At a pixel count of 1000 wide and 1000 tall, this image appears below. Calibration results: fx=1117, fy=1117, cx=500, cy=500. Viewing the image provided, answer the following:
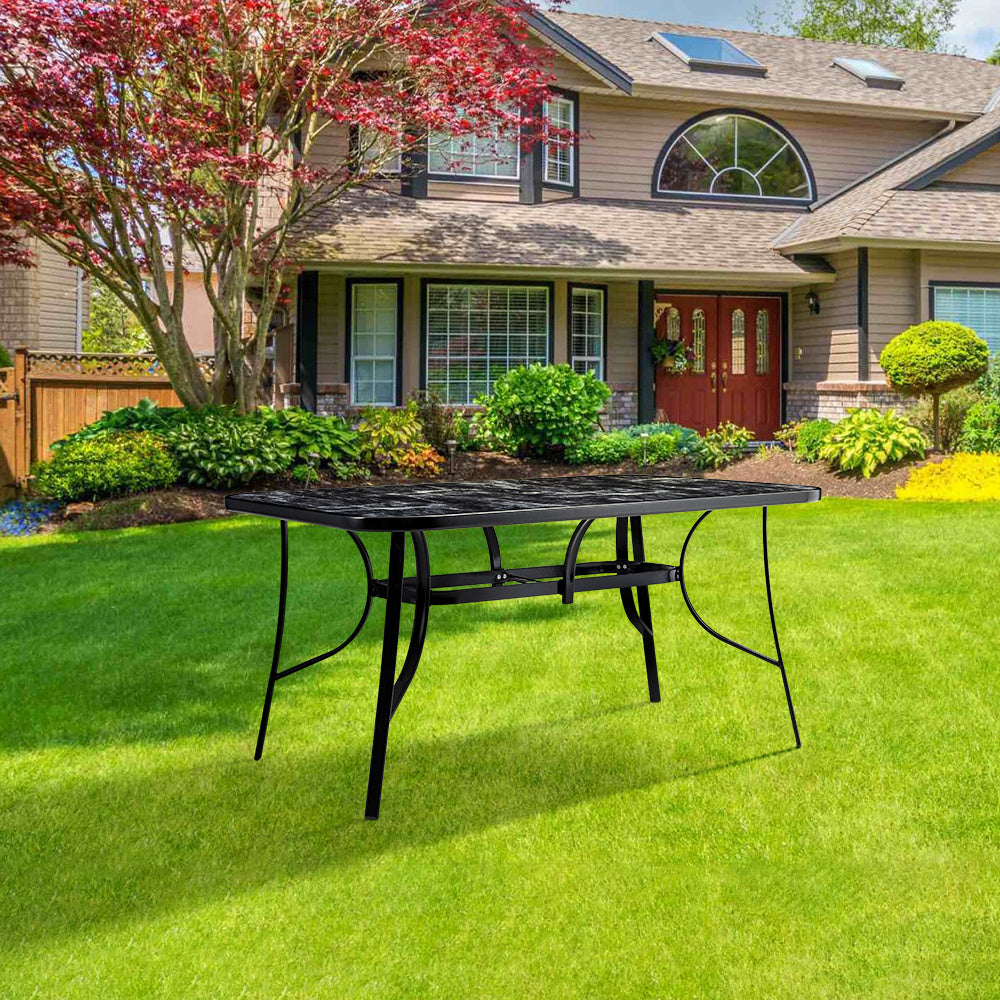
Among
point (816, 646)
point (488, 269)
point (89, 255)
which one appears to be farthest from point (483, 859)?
point (488, 269)

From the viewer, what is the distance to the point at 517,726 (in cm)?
470

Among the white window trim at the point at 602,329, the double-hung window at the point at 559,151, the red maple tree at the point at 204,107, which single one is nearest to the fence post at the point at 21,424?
the red maple tree at the point at 204,107

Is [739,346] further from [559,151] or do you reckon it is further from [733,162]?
[559,151]

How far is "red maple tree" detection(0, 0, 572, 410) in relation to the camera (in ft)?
37.8

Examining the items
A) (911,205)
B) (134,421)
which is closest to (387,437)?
(134,421)

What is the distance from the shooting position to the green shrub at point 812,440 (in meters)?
14.6

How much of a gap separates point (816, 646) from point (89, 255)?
10.7 meters

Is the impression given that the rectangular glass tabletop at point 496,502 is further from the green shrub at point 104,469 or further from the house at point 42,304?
the house at point 42,304

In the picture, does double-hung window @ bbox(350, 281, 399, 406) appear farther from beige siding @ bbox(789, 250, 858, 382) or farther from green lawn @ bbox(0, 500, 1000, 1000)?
green lawn @ bbox(0, 500, 1000, 1000)

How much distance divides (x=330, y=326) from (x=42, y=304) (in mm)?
8284

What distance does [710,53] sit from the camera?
19.1 m

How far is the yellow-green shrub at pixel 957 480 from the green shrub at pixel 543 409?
4204 mm

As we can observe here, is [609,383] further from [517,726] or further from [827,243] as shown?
[517,726]

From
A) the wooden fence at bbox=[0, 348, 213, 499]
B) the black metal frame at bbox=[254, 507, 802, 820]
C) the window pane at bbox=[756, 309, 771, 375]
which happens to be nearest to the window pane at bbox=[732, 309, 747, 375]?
the window pane at bbox=[756, 309, 771, 375]
